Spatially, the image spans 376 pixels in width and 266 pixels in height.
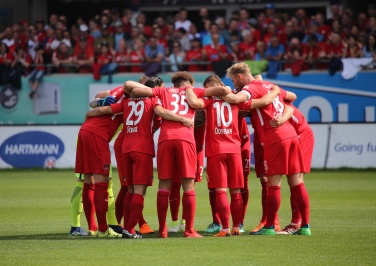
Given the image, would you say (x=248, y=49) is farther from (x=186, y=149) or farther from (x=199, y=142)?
(x=186, y=149)

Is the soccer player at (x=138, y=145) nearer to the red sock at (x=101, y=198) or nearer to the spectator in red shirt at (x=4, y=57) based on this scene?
the red sock at (x=101, y=198)

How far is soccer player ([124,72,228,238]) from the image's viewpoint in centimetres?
1144

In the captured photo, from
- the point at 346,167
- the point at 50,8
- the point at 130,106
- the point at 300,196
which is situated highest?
the point at 50,8

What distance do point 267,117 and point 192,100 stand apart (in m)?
1.13

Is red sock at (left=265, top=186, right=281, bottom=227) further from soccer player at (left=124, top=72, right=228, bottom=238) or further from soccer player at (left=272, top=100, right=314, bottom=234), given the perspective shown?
soccer player at (left=124, top=72, right=228, bottom=238)

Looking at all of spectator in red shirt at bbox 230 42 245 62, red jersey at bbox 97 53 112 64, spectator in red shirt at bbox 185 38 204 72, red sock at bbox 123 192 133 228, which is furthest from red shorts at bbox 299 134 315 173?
red jersey at bbox 97 53 112 64

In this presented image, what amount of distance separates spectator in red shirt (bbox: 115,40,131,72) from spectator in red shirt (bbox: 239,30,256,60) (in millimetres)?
3929

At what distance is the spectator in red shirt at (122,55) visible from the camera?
2869cm

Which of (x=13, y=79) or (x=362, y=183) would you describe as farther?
(x=13, y=79)

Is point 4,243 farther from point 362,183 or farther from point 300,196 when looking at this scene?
point 362,183

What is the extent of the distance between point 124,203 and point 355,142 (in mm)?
13896

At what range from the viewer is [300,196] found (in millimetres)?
11727

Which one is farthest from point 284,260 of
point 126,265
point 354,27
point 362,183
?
point 354,27

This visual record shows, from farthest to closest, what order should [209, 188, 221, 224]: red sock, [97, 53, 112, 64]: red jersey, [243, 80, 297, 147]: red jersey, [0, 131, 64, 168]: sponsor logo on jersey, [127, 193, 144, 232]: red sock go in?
[97, 53, 112, 64]: red jersey, [0, 131, 64, 168]: sponsor logo on jersey, [209, 188, 221, 224]: red sock, [243, 80, 297, 147]: red jersey, [127, 193, 144, 232]: red sock
